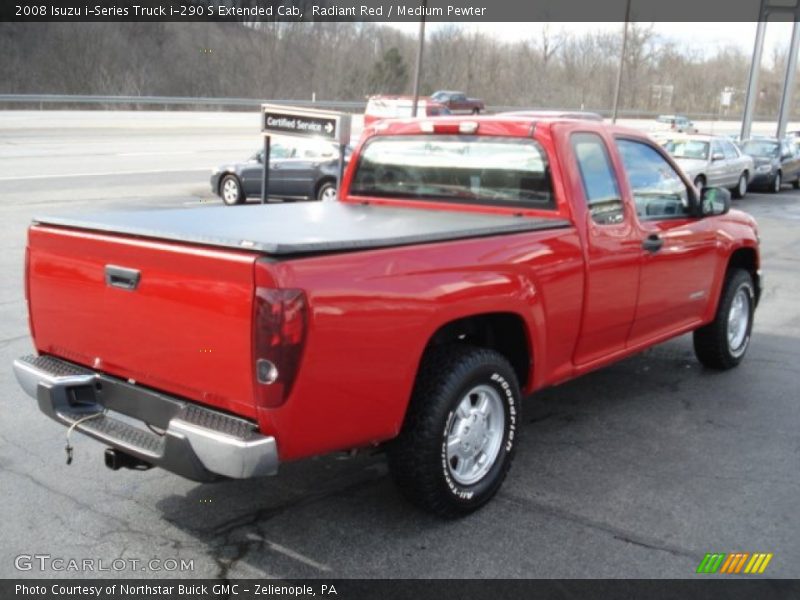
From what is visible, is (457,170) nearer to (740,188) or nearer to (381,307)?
(381,307)

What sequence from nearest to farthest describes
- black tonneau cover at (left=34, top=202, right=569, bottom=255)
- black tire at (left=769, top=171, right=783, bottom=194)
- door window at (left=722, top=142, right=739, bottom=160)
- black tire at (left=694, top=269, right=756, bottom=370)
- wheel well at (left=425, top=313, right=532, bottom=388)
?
black tonneau cover at (left=34, top=202, right=569, bottom=255), wheel well at (left=425, top=313, right=532, bottom=388), black tire at (left=694, top=269, right=756, bottom=370), door window at (left=722, top=142, right=739, bottom=160), black tire at (left=769, top=171, right=783, bottom=194)

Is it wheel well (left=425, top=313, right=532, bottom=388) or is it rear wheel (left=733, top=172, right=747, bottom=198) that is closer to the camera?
wheel well (left=425, top=313, right=532, bottom=388)

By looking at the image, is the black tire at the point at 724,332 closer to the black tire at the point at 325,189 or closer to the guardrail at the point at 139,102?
the black tire at the point at 325,189

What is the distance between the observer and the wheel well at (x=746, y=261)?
6590mm

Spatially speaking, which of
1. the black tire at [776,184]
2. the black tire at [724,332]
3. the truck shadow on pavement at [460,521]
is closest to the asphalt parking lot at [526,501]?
the truck shadow on pavement at [460,521]

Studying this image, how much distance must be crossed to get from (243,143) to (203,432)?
28.8 metres

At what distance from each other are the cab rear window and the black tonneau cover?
0.18 meters

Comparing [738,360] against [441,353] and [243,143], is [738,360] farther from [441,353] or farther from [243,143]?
[243,143]

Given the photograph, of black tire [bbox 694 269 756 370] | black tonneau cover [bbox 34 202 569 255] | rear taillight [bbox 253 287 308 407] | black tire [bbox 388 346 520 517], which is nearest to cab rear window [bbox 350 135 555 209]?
black tonneau cover [bbox 34 202 569 255]

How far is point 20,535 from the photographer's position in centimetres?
378

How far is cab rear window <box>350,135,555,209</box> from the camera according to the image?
4855 mm

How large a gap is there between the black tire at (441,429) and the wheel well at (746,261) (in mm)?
3276

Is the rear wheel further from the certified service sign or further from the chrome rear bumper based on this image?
the chrome rear bumper

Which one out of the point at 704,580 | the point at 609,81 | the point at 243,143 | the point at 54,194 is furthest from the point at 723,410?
the point at 609,81
